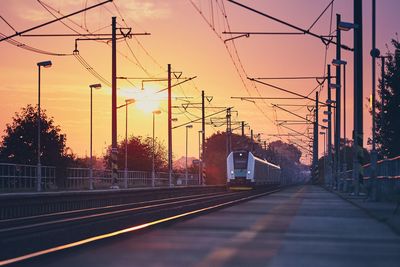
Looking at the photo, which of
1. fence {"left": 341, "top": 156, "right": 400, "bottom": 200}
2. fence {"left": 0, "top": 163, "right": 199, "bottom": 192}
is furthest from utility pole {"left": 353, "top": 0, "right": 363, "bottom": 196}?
fence {"left": 0, "top": 163, "right": 199, "bottom": 192}

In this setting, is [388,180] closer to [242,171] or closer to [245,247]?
[245,247]

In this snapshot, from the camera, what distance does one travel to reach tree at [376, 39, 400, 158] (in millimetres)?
62844

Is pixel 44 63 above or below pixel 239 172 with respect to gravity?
above

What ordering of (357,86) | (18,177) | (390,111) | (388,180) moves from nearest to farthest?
(388,180) → (357,86) → (18,177) → (390,111)

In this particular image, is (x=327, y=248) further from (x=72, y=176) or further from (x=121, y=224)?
(x=72, y=176)

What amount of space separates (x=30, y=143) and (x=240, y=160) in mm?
23327

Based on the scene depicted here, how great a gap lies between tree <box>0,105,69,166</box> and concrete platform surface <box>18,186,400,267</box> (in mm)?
60964

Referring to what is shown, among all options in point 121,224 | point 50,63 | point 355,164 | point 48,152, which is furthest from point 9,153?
point 121,224

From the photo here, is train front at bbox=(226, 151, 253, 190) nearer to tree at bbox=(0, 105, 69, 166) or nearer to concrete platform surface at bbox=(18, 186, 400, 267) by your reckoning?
tree at bbox=(0, 105, 69, 166)

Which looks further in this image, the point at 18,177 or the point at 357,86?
the point at 18,177

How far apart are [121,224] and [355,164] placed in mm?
21681

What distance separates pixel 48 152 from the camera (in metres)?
80.9

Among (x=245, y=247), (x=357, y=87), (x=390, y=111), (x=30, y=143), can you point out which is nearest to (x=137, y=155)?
(x=30, y=143)

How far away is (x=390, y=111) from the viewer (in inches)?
2554
